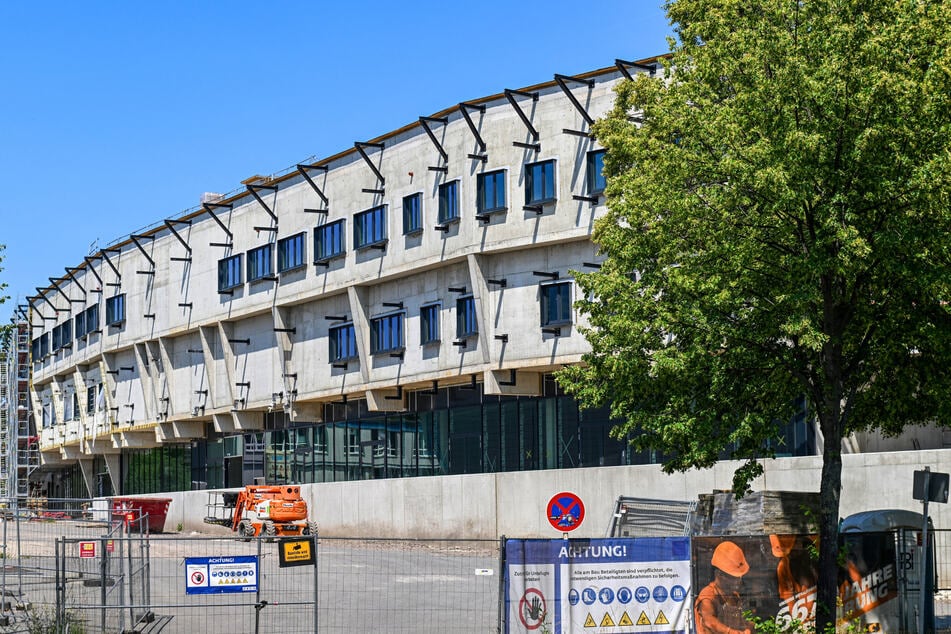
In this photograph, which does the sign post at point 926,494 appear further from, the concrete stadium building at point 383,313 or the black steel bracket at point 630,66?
the black steel bracket at point 630,66

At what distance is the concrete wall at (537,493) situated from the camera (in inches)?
1289

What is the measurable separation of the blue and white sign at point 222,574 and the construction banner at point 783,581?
645cm

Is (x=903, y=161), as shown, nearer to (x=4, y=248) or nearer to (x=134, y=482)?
(x=4, y=248)

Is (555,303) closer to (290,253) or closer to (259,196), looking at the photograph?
(290,253)

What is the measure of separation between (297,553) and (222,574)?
1.14 meters

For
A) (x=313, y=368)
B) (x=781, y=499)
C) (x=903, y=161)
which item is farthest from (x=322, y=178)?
(x=903, y=161)

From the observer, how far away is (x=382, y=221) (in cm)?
4966

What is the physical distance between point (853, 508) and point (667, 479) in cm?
744

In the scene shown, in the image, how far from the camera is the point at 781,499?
73.3 ft

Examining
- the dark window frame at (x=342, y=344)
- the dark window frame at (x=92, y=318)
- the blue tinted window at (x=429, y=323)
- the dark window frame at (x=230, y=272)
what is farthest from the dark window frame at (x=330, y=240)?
the dark window frame at (x=92, y=318)

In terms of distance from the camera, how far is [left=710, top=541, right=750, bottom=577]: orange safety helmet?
18453mm

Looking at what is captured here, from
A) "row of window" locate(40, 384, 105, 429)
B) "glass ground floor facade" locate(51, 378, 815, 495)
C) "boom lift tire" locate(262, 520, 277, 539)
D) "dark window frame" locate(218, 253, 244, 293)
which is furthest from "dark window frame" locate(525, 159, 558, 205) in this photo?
"row of window" locate(40, 384, 105, 429)

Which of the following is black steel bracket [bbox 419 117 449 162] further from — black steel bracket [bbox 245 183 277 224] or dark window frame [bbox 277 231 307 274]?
black steel bracket [bbox 245 183 277 224]

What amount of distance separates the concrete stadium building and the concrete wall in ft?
4.77
